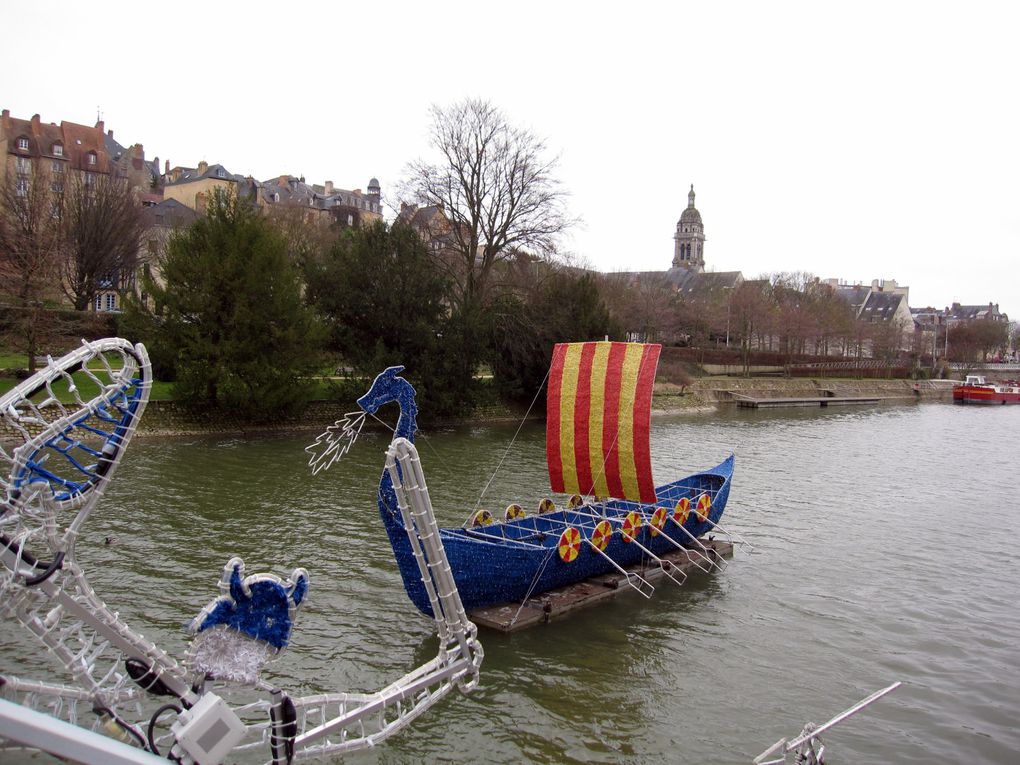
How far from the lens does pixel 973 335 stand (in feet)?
389

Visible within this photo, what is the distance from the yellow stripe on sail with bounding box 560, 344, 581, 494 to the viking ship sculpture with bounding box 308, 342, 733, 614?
0.02 metres

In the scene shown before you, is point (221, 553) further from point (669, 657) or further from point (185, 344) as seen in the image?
point (185, 344)

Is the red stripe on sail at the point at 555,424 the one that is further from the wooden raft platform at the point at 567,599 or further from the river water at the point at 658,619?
the river water at the point at 658,619

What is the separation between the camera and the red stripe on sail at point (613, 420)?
17.2m

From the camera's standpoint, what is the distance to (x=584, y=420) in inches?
701

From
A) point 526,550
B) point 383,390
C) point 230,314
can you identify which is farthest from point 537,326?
point 383,390

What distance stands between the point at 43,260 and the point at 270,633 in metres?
30.1

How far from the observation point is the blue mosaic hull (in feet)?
40.0

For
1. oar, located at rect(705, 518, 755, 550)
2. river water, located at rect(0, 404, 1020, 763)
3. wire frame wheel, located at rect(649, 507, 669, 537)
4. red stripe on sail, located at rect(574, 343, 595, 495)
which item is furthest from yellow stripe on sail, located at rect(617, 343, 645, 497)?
oar, located at rect(705, 518, 755, 550)

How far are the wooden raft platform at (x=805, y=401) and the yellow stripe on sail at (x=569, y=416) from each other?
43.9 m

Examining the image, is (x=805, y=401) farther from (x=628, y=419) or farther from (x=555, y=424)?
(x=628, y=419)

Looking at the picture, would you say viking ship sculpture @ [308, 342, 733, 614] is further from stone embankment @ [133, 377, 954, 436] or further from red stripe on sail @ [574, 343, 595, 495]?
stone embankment @ [133, 377, 954, 436]

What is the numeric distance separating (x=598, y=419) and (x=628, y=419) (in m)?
0.76

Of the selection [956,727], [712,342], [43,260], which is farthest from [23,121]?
[956,727]
